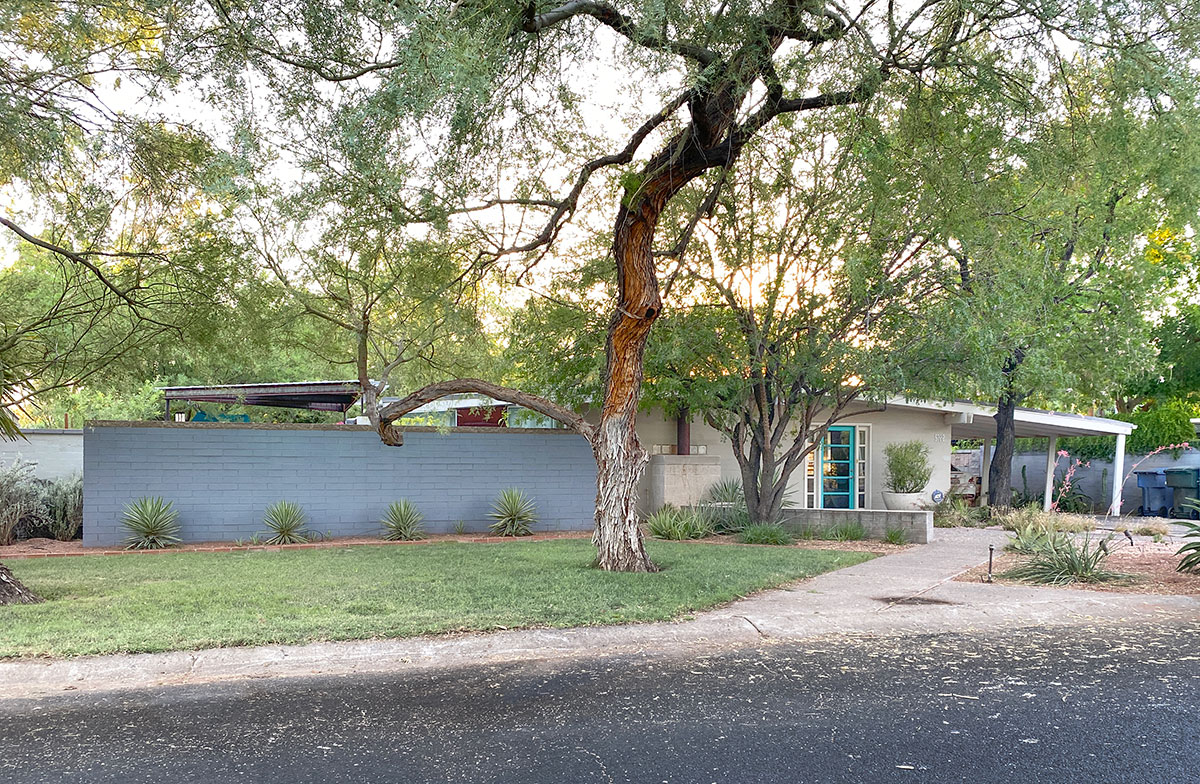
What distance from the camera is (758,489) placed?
1546 cm

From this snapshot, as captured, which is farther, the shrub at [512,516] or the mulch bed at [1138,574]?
the shrub at [512,516]

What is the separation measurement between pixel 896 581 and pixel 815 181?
605 centimetres

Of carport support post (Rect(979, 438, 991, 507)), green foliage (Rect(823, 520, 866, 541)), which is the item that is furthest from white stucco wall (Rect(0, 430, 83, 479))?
carport support post (Rect(979, 438, 991, 507))

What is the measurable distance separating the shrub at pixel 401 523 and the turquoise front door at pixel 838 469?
965cm

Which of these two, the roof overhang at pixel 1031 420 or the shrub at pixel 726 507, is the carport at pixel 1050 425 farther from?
the shrub at pixel 726 507

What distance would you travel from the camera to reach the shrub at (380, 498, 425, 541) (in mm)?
14344

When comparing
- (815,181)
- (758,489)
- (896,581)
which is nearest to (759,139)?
(815,181)

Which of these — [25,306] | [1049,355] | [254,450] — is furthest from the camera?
[1049,355]

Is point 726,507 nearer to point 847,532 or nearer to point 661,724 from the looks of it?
point 847,532

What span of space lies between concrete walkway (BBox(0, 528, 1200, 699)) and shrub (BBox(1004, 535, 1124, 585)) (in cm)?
64

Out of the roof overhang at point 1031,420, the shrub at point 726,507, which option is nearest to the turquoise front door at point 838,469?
the roof overhang at point 1031,420

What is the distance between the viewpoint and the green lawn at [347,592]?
6.71m

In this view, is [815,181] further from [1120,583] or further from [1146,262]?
[1146,262]

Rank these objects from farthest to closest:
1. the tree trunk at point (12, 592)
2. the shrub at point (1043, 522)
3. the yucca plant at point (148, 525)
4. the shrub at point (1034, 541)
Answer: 1. the shrub at point (1043, 522)
2. the yucca plant at point (148, 525)
3. the shrub at point (1034, 541)
4. the tree trunk at point (12, 592)
